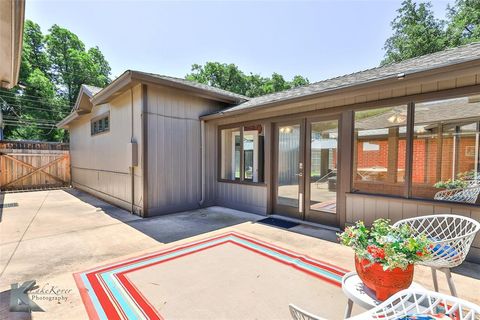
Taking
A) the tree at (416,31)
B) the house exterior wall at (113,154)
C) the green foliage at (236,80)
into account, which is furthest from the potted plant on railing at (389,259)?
the green foliage at (236,80)

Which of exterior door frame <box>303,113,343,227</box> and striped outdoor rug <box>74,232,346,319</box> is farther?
exterior door frame <box>303,113,343,227</box>

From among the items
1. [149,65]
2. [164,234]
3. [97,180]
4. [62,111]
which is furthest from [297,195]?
[62,111]

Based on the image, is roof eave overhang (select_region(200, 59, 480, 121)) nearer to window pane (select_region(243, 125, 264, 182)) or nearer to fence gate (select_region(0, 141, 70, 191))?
window pane (select_region(243, 125, 264, 182))

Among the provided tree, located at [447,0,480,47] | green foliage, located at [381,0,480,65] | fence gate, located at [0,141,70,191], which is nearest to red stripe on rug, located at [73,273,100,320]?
fence gate, located at [0,141,70,191]

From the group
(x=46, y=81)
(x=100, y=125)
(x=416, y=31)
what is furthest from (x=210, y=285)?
(x=46, y=81)

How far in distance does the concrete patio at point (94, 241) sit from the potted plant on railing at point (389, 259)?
899 mm

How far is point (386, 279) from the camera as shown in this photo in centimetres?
147

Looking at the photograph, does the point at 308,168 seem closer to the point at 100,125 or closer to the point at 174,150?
the point at 174,150

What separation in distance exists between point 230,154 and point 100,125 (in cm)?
492

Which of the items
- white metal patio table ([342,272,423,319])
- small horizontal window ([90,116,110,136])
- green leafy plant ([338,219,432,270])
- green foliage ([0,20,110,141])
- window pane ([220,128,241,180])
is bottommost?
white metal patio table ([342,272,423,319])

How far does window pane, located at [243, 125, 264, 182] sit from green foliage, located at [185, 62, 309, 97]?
20.2 m

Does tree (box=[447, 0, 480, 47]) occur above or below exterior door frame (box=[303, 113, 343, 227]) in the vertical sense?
above

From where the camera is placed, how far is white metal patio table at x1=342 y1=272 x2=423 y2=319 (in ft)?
4.85

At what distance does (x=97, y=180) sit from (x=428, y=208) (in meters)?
9.43
